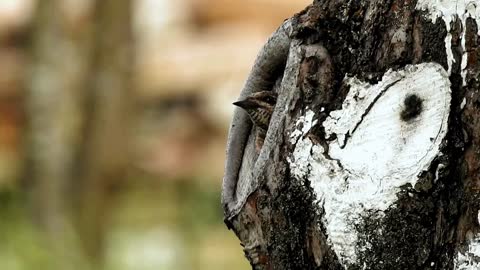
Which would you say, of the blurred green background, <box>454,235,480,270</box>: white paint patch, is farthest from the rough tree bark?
the blurred green background

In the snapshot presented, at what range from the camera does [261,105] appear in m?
1.99

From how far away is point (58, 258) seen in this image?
591 cm

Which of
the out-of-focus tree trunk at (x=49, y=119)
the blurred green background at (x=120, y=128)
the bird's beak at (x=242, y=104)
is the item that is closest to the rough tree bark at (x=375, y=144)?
the bird's beak at (x=242, y=104)

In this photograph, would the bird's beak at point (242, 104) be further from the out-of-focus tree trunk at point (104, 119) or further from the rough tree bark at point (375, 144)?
the out-of-focus tree trunk at point (104, 119)

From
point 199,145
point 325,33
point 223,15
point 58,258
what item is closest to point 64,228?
point 58,258

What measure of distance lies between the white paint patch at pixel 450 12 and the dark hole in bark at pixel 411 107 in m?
0.06

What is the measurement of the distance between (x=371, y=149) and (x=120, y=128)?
6.64 m

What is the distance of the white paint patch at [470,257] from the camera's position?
171 cm

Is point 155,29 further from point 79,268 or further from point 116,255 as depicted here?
point 79,268

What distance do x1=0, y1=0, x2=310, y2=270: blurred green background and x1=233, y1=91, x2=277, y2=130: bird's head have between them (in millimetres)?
3494

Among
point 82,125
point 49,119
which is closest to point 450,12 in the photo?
point 82,125

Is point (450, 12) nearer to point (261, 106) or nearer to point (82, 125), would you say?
point (261, 106)

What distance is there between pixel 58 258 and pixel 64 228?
2057mm

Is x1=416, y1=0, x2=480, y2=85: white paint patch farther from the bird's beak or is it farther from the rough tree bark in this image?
the bird's beak
